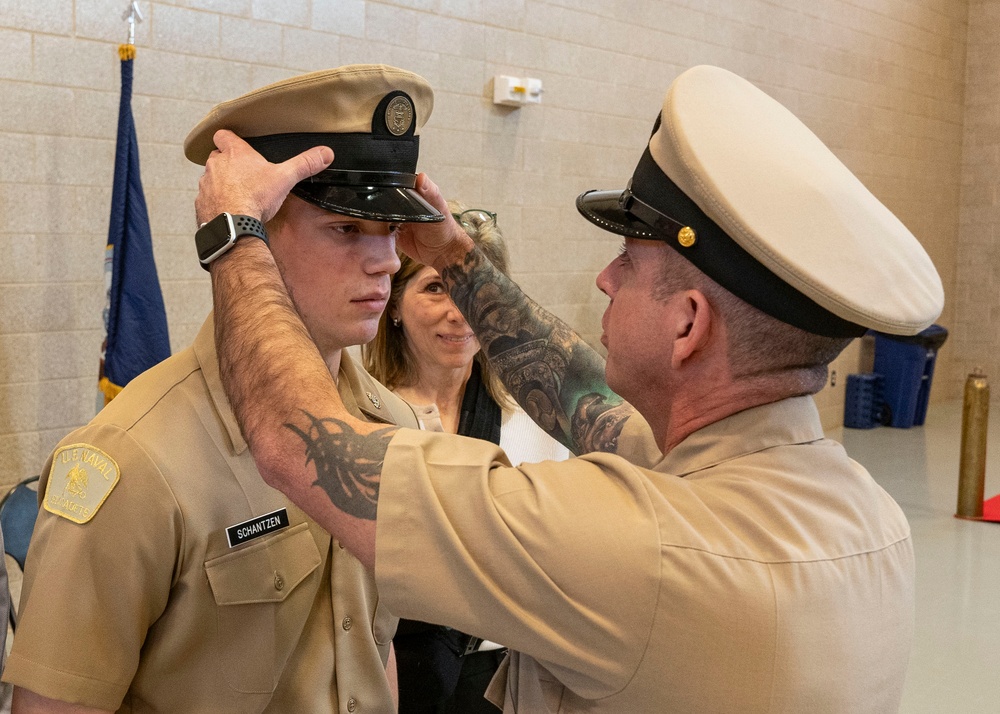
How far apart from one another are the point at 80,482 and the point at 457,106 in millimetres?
4581

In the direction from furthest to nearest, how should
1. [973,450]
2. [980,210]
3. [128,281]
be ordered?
1. [980,210]
2. [973,450]
3. [128,281]

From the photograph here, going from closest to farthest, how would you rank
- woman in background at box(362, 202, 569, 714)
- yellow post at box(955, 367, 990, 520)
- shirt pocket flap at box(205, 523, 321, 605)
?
shirt pocket flap at box(205, 523, 321, 605)
woman in background at box(362, 202, 569, 714)
yellow post at box(955, 367, 990, 520)

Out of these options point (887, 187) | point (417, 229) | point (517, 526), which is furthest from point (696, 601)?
point (887, 187)

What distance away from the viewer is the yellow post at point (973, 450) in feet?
20.8

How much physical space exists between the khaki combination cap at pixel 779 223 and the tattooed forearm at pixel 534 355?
711mm

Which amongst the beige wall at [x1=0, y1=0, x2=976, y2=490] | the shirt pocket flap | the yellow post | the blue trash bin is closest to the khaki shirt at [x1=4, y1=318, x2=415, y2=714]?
the shirt pocket flap

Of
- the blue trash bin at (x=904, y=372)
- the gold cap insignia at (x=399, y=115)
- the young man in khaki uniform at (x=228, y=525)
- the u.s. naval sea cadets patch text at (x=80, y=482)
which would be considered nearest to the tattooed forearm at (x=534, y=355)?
the young man in khaki uniform at (x=228, y=525)

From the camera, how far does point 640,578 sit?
123 centimetres

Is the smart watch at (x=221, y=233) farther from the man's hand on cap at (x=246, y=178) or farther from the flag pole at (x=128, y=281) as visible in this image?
the flag pole at (x=128, y=281)

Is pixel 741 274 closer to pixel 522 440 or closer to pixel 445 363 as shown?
pixel 445 363

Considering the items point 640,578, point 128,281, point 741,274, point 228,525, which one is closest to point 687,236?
point 741,274

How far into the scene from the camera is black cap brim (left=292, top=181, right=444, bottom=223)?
182 centimetres

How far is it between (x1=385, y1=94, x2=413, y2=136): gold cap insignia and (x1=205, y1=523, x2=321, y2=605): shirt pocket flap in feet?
2.63

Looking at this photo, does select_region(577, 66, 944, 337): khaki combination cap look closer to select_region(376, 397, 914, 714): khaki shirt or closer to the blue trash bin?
select_region(376, 397, 914, 714): khaki shirt
